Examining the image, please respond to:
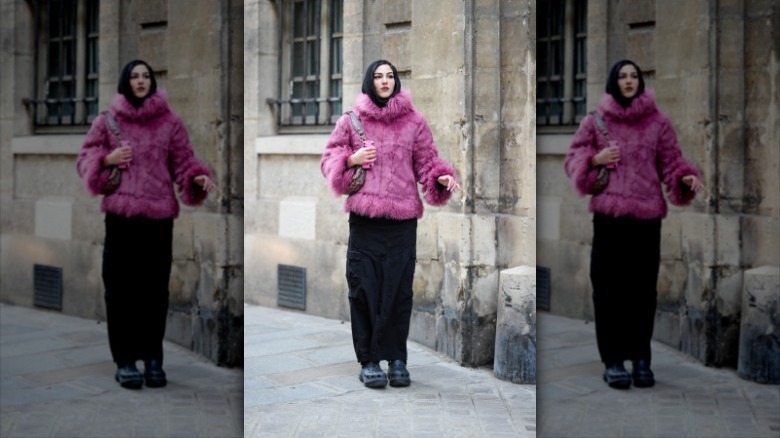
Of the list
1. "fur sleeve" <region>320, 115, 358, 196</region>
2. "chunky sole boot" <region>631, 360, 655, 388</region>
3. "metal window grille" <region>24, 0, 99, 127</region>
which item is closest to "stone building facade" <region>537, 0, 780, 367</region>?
"chunky sole boot" <region>631, 360, 655, 388</region>

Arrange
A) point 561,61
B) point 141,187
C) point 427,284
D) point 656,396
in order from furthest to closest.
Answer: point 427,284
point 656,396
point 561,61
point 141,187

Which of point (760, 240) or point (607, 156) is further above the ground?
point (607, 156)

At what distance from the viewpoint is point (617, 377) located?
3.33 meters

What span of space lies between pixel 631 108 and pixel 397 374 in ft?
5.36

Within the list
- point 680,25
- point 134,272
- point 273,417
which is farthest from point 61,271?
point 680,25

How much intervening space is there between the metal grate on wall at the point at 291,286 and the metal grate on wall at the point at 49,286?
5.94 ft

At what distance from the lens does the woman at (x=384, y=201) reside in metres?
4.04

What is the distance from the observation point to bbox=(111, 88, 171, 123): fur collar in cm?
283

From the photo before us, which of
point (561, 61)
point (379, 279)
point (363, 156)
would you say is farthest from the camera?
point (379, 279)

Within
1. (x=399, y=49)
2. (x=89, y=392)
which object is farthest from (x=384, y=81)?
(x=89, y=392)

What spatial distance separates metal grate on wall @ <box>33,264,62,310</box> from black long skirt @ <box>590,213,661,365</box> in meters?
1.67

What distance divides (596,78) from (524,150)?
3.03 feet

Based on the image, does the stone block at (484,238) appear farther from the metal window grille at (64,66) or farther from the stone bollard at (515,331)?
the metal window grille at (64,66)

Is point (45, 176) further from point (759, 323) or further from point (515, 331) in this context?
point (759, 323)
